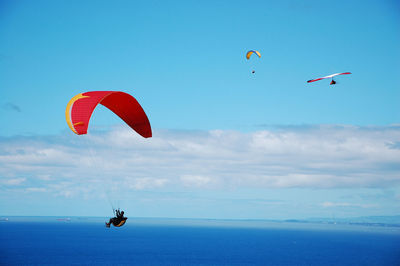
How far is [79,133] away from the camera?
20.3 m

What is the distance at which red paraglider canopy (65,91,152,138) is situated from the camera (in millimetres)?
20859

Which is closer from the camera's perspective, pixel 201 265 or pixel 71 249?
pixel 201 265

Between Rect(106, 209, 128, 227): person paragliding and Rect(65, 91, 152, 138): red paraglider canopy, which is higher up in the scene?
Rect(65, 91, 152, 138): red paraglider canopy

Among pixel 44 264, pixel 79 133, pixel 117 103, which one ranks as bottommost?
pixel 44 264

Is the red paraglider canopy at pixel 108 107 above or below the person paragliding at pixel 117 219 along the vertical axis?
above

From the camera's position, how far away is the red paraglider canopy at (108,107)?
20859 millimetres

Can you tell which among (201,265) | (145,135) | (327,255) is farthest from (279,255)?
(145,135)

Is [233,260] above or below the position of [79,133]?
below

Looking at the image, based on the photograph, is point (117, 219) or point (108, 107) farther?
point (108, 107)

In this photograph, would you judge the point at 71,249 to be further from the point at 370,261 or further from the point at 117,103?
the point at 117,103

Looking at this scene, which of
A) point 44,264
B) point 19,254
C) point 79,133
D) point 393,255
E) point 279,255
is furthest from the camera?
point 393,255

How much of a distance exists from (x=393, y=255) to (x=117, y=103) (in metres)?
145

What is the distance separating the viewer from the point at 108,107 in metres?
25.8

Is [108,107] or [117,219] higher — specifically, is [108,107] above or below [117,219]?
above
